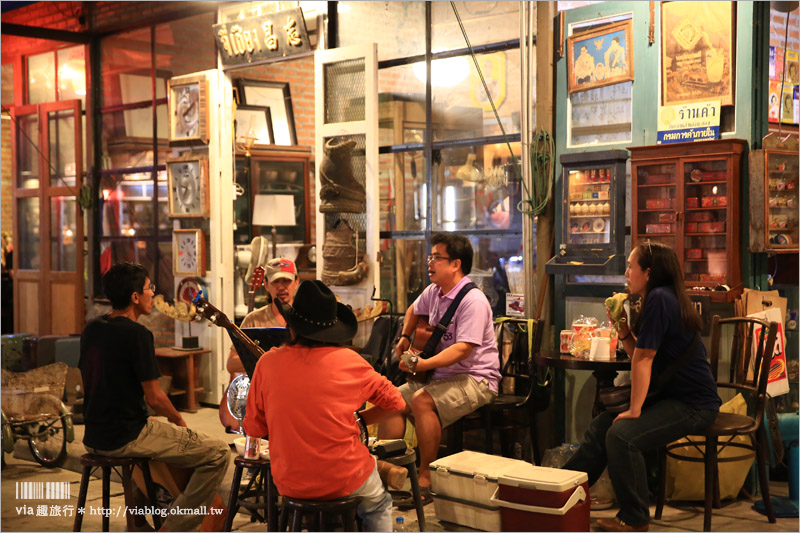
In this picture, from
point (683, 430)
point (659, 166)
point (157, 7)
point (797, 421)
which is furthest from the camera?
point (157, 7)

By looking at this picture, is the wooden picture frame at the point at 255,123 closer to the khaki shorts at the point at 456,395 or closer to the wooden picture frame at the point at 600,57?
the wooden picture frame at the point at 600,57

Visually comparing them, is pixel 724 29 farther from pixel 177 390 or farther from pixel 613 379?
pixel 177 390

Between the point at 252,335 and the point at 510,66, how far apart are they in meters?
2.88

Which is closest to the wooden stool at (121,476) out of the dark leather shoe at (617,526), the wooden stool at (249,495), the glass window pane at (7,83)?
the wooden stool at (249,495)

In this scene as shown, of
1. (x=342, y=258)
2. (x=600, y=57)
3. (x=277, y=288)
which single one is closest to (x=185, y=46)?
(x=342, y=258)

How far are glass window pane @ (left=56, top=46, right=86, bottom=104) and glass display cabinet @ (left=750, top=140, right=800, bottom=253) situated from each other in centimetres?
702

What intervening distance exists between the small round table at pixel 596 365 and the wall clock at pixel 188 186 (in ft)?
12.5

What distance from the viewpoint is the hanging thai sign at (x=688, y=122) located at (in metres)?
5.20

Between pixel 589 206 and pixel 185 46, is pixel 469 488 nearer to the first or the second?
pixel 589 206

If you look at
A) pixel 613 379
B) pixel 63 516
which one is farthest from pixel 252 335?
pixel 613 379

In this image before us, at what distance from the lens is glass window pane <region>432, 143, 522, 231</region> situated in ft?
20.3

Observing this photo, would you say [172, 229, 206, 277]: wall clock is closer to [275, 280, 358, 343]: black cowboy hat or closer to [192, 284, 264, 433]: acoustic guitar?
[192, 284, 264, 433]: acoustic guitar

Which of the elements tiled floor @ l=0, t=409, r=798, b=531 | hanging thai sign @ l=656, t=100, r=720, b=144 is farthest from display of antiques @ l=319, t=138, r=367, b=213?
hanging thai sign @ l=656, t=100, r=720, b=144

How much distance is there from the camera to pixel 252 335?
14.4 feet
